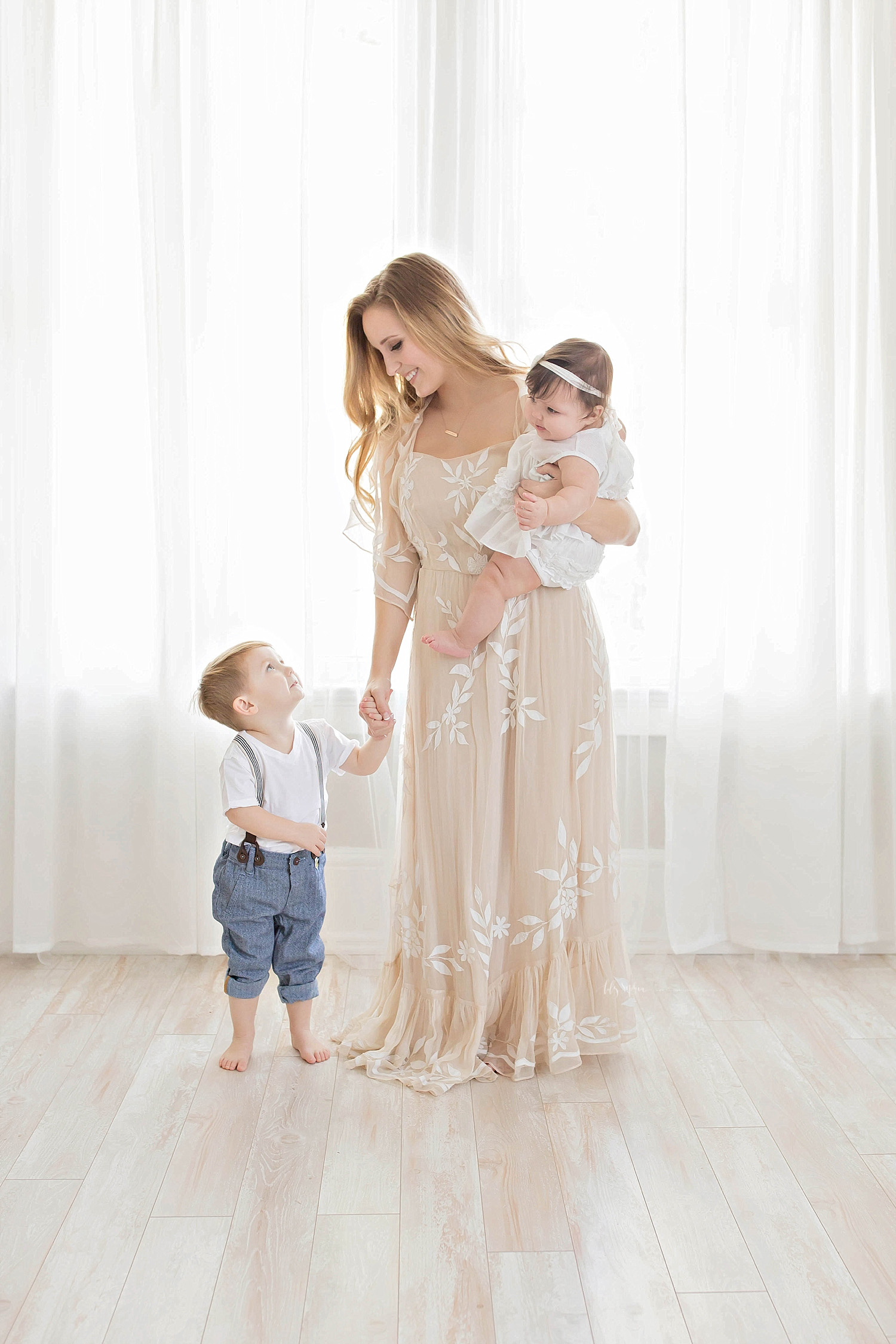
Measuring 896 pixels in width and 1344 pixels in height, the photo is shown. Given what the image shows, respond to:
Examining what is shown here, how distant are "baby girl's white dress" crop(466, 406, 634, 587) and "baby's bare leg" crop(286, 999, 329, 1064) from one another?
994mm

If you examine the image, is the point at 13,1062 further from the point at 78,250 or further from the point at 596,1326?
the point at 78,250

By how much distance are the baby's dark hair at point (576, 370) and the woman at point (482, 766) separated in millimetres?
181

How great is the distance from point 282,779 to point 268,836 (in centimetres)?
12

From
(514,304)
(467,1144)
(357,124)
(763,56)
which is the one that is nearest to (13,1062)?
(467,1144)

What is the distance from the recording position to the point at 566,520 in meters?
2.00

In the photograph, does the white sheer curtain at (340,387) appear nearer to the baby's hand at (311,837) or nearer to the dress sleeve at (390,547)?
the dress sleeve at (390,547)

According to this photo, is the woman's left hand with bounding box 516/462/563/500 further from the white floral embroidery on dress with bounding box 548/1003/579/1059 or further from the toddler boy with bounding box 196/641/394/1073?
the white floral embroidery on dress with bounding box 548/1003/579/1059

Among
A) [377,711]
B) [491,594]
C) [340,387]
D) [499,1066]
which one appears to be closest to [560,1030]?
[499,1066]

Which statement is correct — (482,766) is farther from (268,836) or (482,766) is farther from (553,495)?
(553,495)

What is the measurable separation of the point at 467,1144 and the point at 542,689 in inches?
32.8

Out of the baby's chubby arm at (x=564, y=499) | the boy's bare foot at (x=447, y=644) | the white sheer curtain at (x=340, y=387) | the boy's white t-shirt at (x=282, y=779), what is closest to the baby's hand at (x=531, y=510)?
the baby's chubby arm at (x=564, y=499)

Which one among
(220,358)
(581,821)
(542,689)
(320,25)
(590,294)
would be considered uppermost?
(320,25)

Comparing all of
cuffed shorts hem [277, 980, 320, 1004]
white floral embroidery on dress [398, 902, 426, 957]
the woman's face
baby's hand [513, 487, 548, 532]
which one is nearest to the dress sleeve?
the woman's face

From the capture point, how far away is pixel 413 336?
2.12 meters
